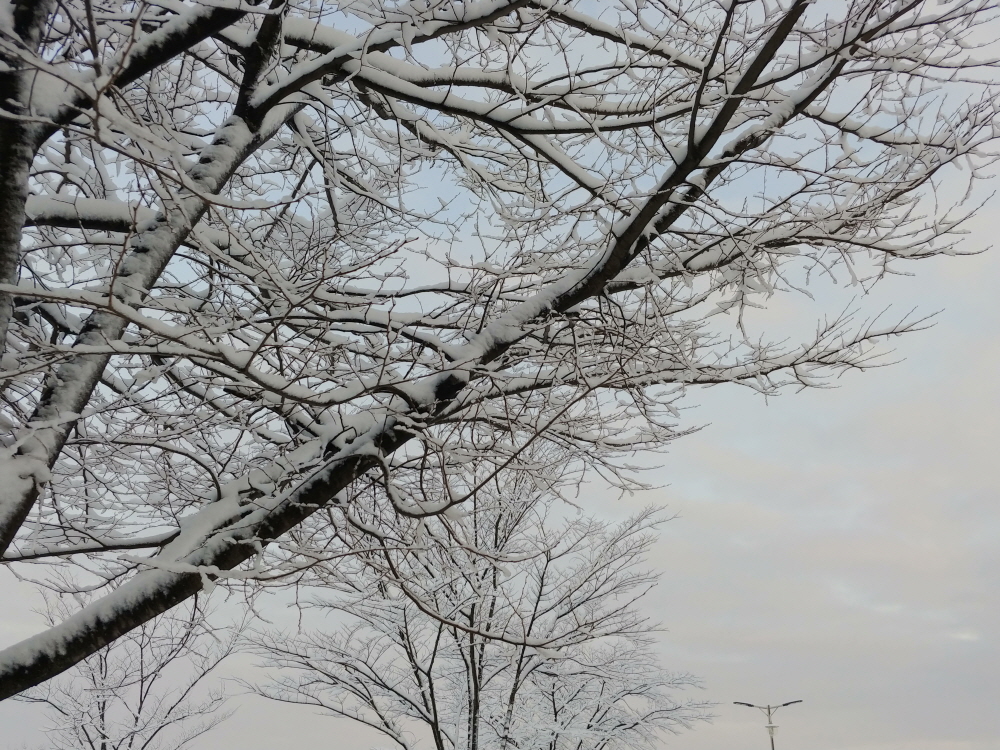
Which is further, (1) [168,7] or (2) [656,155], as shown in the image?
(2) [656,155]

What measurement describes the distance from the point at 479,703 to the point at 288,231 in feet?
21.6

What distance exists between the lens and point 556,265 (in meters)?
3.96

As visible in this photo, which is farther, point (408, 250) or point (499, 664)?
point (499, 664)

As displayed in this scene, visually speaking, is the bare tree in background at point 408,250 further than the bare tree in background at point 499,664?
No

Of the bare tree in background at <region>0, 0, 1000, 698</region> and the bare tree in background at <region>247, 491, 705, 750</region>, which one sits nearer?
the bare tree in background at <region>0, 0, 1000, 698</region>

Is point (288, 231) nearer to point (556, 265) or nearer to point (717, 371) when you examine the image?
point (556, 265)

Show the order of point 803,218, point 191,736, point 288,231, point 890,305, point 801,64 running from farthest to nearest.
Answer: point 191,736
point 288,231
point 890,305
point 803,218
point 801,64

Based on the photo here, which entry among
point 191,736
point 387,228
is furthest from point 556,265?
point 191,736

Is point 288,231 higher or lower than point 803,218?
higher

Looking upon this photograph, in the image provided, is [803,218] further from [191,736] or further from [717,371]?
[191,736]

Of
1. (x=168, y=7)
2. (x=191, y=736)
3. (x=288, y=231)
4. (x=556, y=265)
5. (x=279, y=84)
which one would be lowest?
(x=191, y=736)

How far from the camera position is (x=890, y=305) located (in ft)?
12.8

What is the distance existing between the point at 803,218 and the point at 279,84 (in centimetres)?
254

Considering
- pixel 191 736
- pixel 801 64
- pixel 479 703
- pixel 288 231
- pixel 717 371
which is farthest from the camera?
pixel 191 736
